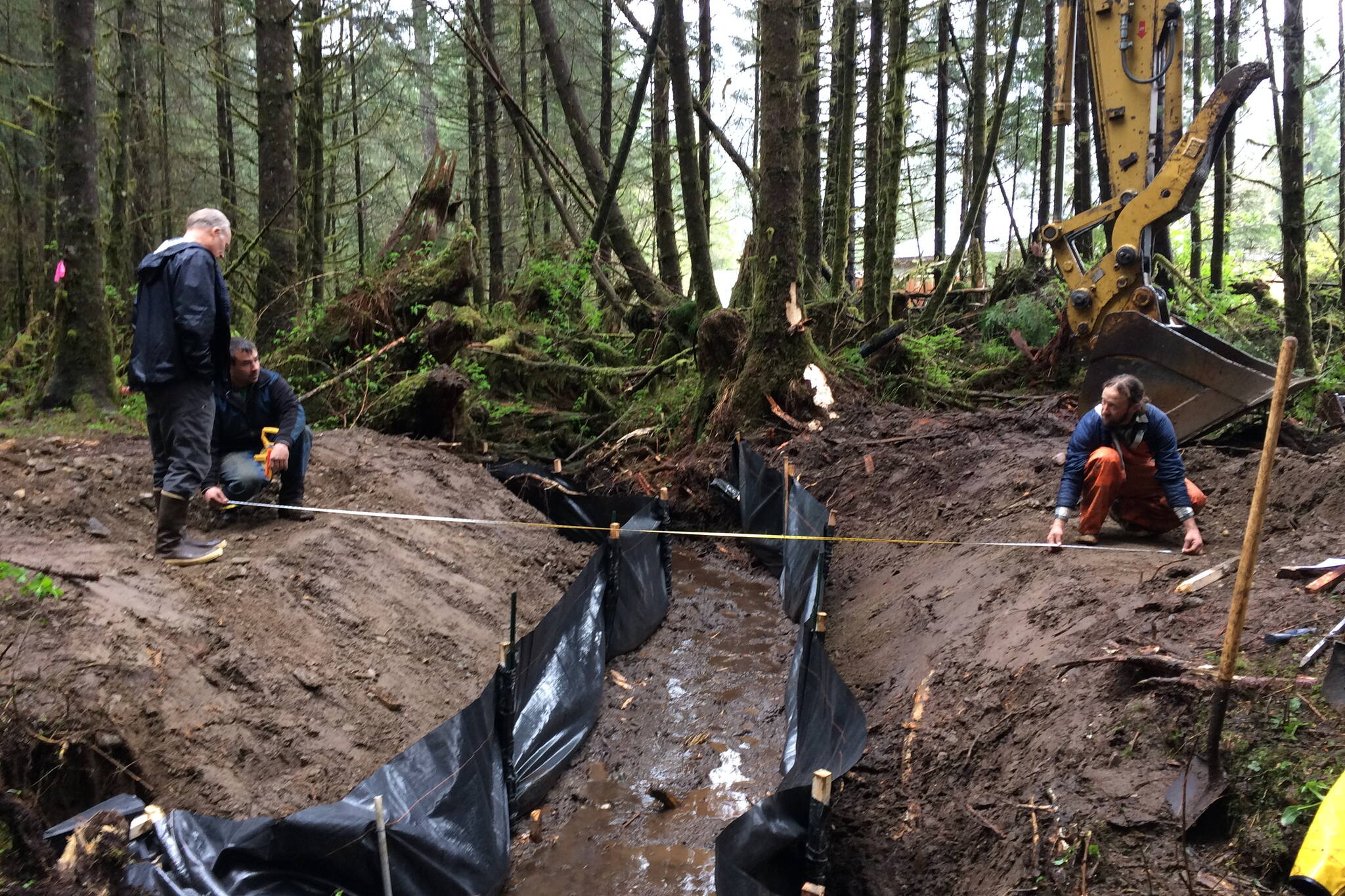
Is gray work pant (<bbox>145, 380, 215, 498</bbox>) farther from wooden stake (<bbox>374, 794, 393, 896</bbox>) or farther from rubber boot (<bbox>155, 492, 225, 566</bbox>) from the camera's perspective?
wooden stake (<bbox>374, 794, 393, 896</bbox>)

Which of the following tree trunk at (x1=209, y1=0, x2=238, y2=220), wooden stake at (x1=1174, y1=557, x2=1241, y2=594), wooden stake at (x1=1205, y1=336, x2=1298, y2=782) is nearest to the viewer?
wooden stake at (x1=1205, y1=336, x2=1298, y2=782)

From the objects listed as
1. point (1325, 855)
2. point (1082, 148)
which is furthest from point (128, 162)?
point (1325, 855)

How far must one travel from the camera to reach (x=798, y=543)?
722 cm

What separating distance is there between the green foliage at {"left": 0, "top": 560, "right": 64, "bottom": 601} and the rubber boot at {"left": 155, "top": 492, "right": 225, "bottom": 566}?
3.18 feet

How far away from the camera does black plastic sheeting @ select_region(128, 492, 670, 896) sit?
2.99 meters

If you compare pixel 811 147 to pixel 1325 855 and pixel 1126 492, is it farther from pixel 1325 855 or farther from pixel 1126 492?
pixel 1325 855

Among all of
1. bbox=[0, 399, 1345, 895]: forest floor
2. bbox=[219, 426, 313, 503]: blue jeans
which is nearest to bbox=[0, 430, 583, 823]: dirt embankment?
bbox=[0, 399, 1345, 895]: forest floor

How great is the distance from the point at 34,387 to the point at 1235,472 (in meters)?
9.80

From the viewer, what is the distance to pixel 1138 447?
5.00 meters

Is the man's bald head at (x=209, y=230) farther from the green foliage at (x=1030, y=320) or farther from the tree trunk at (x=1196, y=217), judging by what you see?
the tree trunk at (x=1196, y=217)

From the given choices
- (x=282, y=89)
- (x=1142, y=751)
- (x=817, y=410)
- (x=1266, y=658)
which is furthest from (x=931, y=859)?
(x=282, y=89)

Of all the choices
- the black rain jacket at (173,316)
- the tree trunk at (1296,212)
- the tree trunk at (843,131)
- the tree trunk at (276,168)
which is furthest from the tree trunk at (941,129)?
the black rain jacket at (173,316)

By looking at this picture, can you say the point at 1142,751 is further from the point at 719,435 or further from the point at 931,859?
the point at 719,435

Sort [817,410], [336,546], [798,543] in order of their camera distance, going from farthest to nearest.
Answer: [817,410], [798,543], [336,546]
